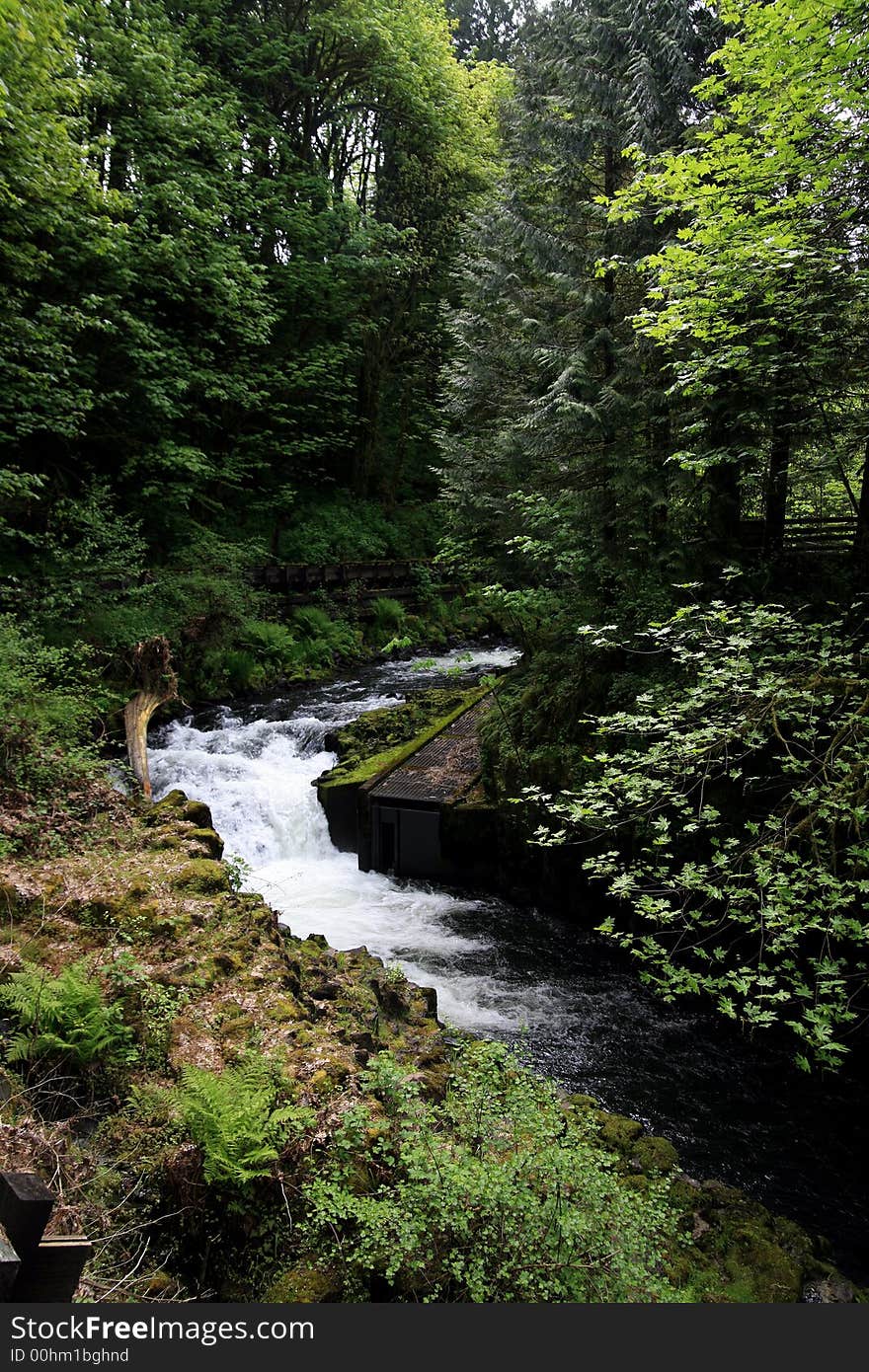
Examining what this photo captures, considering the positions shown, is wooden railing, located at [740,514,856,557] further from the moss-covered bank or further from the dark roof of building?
the moss-covered bank

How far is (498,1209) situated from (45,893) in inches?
153

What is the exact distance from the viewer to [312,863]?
1032 centimetres

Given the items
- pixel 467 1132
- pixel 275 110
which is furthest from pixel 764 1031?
pixel 275 110

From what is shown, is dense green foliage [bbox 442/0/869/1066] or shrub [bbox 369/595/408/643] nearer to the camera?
dense green foliage [bbox 442/0/869/1066]

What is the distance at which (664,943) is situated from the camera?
25.8ft

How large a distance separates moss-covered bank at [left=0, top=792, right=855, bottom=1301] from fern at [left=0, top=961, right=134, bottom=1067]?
0.03 meters

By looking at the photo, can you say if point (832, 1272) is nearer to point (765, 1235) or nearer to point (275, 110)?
point (765, 1235)

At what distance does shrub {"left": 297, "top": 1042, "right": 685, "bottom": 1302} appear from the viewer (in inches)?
120

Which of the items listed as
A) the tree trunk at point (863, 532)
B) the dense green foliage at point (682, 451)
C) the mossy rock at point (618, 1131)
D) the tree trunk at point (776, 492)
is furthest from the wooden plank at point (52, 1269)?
the tree trunk at point (776, 492)

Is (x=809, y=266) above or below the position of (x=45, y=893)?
above

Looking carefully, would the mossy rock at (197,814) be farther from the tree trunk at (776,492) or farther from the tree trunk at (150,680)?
the tree trunk at (776,492)

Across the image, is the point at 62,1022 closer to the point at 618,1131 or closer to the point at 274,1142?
the point at 274,1142

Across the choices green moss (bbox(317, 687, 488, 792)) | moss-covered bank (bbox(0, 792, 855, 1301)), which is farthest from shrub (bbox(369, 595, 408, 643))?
moss-covered bank (bbox(0, 792, 855, 1301))

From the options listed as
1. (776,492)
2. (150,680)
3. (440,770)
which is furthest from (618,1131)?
(150,680)
